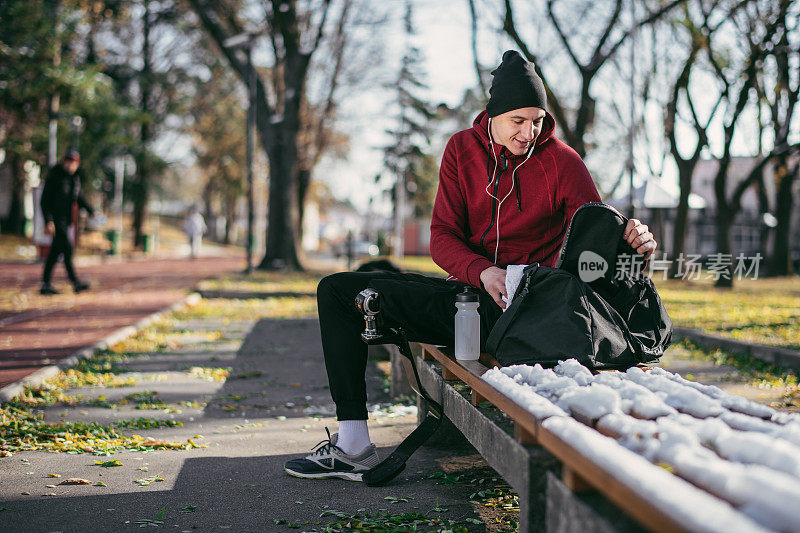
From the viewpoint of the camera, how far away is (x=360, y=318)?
3928mm

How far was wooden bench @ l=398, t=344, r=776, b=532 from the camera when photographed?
5.51 ft

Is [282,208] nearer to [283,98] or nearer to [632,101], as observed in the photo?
[283,98]

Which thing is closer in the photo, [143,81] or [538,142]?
[538,142]

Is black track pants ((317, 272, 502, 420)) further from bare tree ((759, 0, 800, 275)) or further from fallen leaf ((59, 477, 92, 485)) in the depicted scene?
bare tree ((759, 0, 800, 275))

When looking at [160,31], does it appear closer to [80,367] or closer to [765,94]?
[765,94]

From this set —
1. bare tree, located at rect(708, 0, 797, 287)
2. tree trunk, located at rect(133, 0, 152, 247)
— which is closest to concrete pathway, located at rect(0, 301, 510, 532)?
bare tree, located at rect(708, 0, 797, 287)

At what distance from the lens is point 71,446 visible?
181 inches

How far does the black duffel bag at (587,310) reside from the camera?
10.2 feet

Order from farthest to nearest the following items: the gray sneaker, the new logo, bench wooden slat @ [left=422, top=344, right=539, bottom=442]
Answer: the gray sneaker, the new logo, bench wooden slat @ [left=422, top=344, right=539, bottom=442]

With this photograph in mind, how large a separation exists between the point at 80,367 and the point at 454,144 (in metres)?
4.65

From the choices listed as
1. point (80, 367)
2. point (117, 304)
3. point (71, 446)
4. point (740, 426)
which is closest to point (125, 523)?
point (71, 446)

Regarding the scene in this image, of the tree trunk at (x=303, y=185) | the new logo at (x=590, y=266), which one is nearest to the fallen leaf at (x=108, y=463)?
the new logo at (x=590, y=266)

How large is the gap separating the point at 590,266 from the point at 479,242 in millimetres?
916

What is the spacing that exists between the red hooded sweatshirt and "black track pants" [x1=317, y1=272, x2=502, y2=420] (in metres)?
0.19
